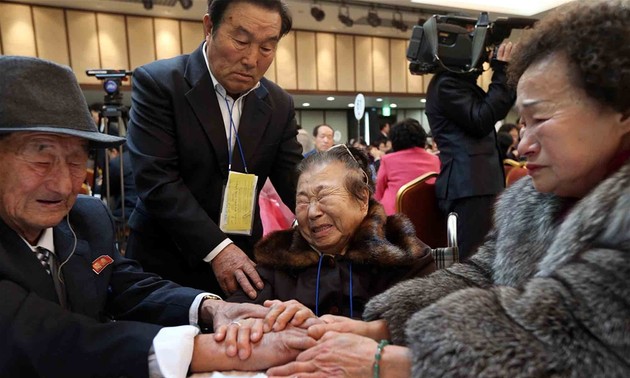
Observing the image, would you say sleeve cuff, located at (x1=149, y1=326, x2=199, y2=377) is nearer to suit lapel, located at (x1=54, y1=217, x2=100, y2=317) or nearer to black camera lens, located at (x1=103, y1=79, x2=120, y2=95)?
suit lapel, located at (x1=54, y1=217, x2=100, y2=317)

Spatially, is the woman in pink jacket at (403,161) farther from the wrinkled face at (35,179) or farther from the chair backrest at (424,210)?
the wrinkled face at (35,179)

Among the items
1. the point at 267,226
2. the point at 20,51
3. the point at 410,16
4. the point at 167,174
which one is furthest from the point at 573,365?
the point at 410,16

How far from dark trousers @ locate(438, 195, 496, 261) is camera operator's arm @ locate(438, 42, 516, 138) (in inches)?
14.6

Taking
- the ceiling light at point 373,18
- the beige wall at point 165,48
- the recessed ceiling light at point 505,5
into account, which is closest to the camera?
the beige wall at point 165,48

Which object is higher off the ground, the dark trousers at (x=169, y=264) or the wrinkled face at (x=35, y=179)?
the wrinkled face at (x=35, y=179)

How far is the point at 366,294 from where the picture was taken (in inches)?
59.0

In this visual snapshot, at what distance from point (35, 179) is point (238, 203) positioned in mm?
747

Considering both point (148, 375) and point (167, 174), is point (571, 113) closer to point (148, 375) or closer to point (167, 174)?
point (148, 375)

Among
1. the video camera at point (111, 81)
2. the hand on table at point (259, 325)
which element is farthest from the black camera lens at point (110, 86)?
the hand on table at point (259, 325)

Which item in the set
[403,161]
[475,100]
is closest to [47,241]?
[475,100]

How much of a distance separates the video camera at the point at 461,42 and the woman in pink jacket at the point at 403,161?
91cm

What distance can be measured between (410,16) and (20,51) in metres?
7.76

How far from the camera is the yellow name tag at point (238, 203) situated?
1.71m

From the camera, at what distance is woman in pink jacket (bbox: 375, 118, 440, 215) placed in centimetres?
350
